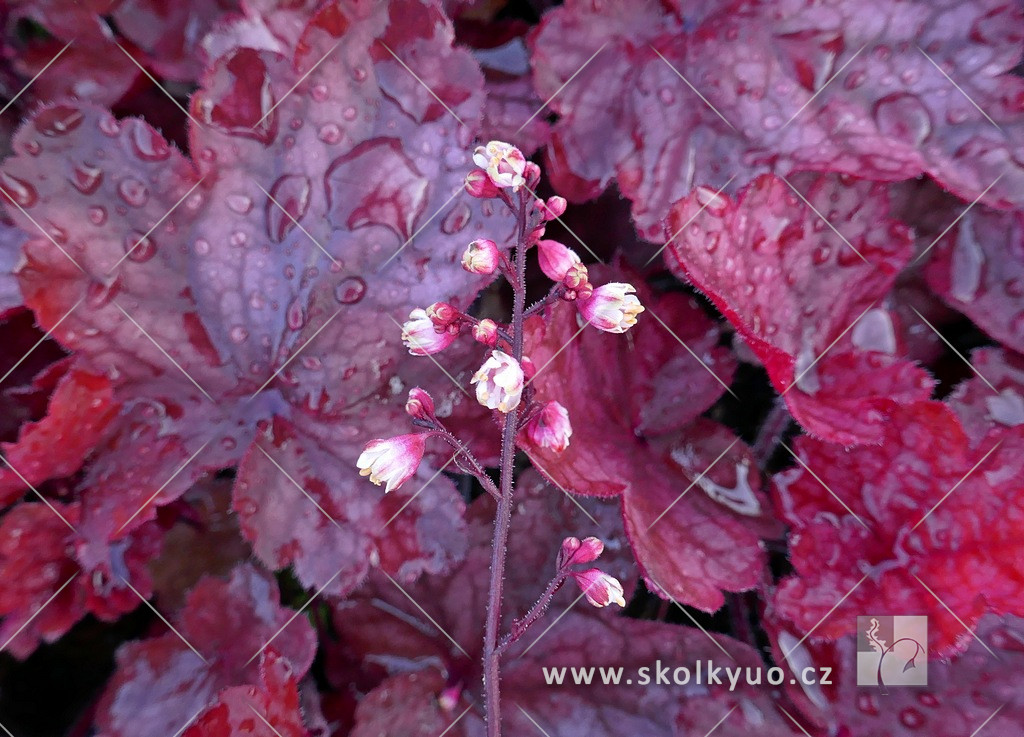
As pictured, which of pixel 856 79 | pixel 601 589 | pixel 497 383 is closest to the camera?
pixel 497 383

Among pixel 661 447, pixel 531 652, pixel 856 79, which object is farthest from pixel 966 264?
pixel 531 652

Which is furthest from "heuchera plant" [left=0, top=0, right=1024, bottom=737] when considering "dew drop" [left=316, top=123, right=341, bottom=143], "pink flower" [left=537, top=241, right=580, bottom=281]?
"pink flower" [left=537, top=241, right=580, bottom=281]

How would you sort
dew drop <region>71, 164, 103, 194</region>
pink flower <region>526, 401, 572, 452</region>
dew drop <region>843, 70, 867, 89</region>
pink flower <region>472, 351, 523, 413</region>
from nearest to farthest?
1. pink flower <region>472, 351, 523, 413</region>
2. pink flower <region>526, 401, 572, 452</region>
3. dew drop <region>71, 164, 103, 194</region>
4. dew drop <region>843, 70, 867, 89</region>

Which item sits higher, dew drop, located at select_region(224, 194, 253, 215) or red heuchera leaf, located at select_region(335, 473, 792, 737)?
dew drop, located at select_region(224, 194, 253, 215)

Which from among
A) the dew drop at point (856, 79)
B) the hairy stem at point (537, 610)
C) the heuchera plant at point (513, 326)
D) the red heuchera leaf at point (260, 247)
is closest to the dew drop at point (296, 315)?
the red heuchera leaf at point (260, 247)

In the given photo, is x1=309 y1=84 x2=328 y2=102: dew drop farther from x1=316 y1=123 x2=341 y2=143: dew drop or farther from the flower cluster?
the flower cluster

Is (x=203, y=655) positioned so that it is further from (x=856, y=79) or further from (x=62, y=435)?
(x=856, y=79)
